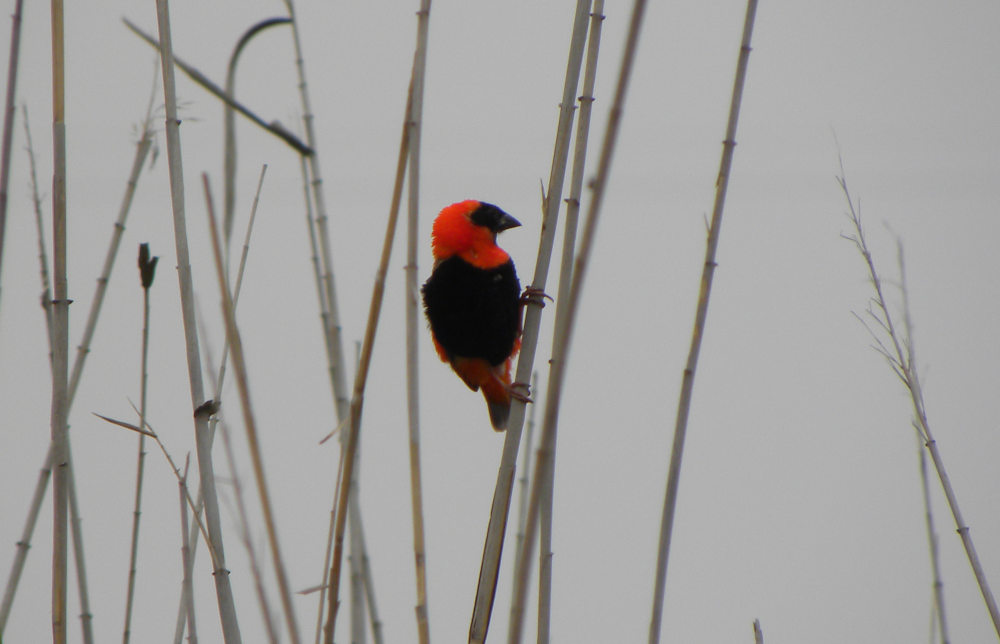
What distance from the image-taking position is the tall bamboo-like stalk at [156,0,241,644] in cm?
115

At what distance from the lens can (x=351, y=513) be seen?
149cm

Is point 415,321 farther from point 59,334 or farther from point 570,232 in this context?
point 59,334

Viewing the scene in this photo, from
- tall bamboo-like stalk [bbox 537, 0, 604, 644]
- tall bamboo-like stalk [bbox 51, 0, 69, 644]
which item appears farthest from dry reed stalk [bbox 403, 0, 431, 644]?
tall bamboo-like stalk [bbox 51, 0, 69, 644]

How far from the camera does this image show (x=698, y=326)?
1287 mm

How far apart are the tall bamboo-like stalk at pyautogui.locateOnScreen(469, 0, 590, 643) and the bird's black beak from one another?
1.24 m

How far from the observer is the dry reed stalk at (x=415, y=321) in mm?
1108

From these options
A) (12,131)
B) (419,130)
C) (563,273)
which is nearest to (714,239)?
(563,273)

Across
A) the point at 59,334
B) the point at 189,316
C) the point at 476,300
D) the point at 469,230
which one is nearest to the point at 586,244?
the point at 189,316

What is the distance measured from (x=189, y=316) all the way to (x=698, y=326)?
2.40ft

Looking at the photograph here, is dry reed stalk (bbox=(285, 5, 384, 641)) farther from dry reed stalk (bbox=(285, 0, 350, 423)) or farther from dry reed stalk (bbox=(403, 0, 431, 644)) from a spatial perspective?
dry reed stalk (bbox=(403, 0, 431, 644))

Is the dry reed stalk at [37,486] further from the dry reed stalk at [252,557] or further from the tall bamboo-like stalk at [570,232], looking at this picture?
the tall bamboo-like stalk at [570,232]

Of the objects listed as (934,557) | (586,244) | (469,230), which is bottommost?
(934,557)

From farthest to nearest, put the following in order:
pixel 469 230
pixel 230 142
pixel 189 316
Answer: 1. pixel 469 230
2. pixel 189 316
3. pixel 230 142

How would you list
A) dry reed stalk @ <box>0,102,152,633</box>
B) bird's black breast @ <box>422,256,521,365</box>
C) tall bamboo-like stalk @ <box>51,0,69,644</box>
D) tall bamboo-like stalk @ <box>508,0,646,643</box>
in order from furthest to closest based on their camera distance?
bird's black breast @ <box>422,256,521,365</box> < dry reed stalk @ <box>0,102,152,633</box> < tall bamboo-like stalk @ <box>51,0,69,644</box> < tall bamboo-like stalk @ <box>508,0,646,643</box>
